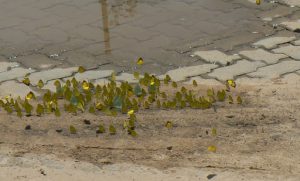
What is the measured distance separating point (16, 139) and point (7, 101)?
55cm

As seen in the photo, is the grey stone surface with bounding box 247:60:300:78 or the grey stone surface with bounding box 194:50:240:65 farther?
the grey stone surface with bounding box 194:50:240:65

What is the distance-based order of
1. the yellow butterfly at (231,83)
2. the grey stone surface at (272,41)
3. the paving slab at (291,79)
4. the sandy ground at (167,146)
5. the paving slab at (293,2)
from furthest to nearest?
the paving slab at (293,2)
the grey stone surface at (272,41)
the paving slab at (291,79)
the yellow butterfly at (231,83)
the sandy ground at (167,146)

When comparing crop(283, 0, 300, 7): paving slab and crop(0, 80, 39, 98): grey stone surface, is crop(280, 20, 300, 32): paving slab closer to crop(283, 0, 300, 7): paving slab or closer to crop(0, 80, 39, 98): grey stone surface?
crop(283, 0, 300, 7): paving slab

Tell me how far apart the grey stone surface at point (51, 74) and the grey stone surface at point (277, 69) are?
65.6 inches

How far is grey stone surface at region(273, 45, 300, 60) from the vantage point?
5.88 meters

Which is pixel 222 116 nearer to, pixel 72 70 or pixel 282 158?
pixel 282 158

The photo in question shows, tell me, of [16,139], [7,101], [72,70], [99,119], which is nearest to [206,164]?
[99,119]

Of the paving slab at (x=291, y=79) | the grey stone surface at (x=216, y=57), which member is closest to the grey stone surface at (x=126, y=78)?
the grey stone surface at (x=216, y=57)

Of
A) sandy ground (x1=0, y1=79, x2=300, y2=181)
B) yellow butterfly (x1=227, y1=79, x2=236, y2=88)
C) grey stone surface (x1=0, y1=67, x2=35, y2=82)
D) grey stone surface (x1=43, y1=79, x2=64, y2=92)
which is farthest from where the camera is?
grey stone surface (x1=0, y1=67, x2=35, y2=82)

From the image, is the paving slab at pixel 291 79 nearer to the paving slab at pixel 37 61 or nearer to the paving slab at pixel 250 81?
the paving slab at pixel 250 81

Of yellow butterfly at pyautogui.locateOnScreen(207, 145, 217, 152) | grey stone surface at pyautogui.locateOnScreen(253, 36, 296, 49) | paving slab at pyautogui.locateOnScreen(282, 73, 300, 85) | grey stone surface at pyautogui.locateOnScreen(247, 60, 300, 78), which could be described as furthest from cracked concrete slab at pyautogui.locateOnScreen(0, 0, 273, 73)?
yellow butterfly at pyautogui.locateOnScreen(207, 145, 217, 152)

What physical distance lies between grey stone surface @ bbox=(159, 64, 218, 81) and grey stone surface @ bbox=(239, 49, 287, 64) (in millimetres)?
400

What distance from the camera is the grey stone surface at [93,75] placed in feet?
18.4

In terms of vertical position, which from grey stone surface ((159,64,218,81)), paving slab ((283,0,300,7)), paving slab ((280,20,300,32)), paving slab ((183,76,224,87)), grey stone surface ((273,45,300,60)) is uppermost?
paving slab ((283,0,300,7))
